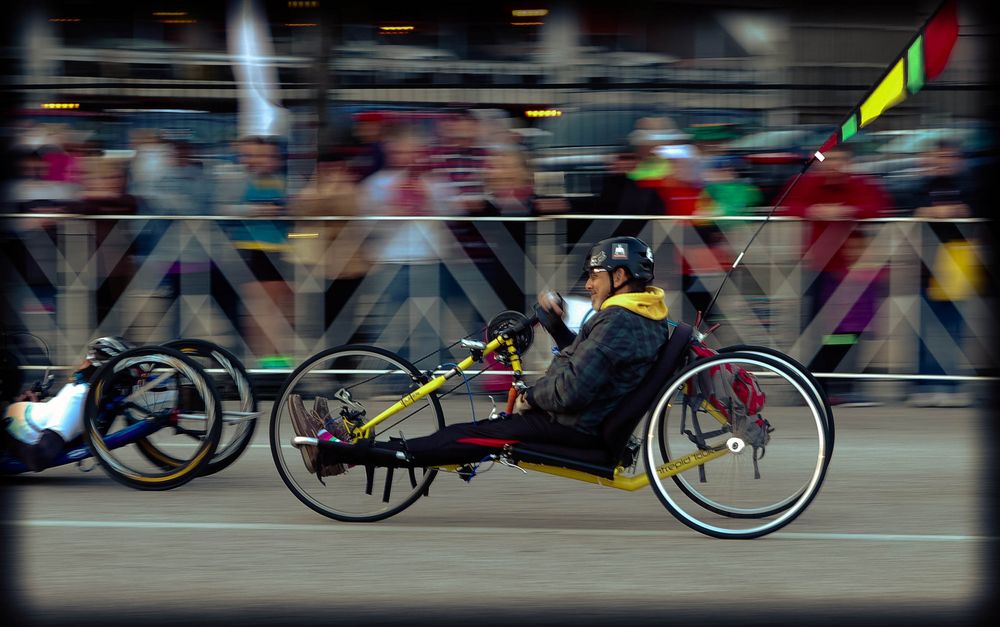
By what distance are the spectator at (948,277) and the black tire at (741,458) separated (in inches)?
143

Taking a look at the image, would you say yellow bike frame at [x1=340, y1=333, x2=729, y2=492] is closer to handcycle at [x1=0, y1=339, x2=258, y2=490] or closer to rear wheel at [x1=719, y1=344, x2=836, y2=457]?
rear wheel at [x1=719, y1=344, x2=836, y2=457]

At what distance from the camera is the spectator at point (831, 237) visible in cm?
889

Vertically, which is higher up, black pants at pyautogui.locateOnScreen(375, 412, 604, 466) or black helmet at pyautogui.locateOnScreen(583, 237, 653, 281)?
black helmet at pyautogui.locateOnScreen(583, 237, 653, 281)

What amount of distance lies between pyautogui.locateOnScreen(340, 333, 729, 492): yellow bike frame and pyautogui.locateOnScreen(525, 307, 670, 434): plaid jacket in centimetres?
22

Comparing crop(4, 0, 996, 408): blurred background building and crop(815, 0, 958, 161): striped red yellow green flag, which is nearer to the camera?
crop(815, 0, 958, 161): striped red yellow green flag

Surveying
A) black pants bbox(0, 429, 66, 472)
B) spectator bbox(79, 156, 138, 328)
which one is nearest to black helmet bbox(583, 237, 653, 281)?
black pants bbox(0, 429, 66, 472)

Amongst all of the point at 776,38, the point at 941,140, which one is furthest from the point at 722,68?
the point at 941,140

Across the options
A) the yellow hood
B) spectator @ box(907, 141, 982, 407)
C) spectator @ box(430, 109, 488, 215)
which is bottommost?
the yellow hood

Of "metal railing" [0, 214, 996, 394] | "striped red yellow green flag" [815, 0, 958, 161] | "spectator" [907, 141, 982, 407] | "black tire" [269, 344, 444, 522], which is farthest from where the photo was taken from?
"metal railing" [0, 214, 996, 394]

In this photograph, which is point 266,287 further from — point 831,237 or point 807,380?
point 807,380

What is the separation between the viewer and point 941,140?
8984mm

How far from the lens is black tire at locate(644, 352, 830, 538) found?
17.2 ft

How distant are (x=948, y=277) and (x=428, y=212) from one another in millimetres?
3695

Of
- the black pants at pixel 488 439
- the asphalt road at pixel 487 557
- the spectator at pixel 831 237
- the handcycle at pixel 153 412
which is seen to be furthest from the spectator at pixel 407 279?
the black pants at pixel 488 439
